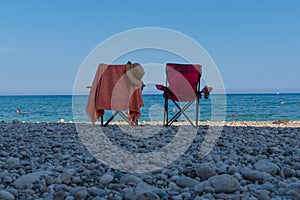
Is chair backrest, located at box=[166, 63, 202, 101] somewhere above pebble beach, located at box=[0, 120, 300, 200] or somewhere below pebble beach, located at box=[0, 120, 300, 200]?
above

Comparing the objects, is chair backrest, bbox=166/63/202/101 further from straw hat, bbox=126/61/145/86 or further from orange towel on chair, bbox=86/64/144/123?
orange towel on chair, bbox=86/64/144/123

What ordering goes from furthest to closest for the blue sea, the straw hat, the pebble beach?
the blue sea
the straw hat
the pebble beach

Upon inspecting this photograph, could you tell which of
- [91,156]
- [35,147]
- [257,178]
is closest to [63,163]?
[91,156]

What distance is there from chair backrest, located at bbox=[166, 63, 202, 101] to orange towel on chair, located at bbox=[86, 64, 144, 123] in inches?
23.2

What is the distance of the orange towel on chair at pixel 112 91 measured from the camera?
573 centimetres

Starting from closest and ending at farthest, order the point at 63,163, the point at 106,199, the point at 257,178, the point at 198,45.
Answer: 1. the point at 106,199
2. the point at 257,178
3. the point at 63,163
4. the point at 198,45

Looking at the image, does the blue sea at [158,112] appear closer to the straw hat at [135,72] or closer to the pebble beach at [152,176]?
the straw hat at [135,72]

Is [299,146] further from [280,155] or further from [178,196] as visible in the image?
[178,196]

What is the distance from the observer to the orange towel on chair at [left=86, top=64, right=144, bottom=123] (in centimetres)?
573

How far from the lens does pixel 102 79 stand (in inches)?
226

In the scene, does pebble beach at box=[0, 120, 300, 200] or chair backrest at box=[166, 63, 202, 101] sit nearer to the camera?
pebble beach at box=[0, 120, 300, 200]

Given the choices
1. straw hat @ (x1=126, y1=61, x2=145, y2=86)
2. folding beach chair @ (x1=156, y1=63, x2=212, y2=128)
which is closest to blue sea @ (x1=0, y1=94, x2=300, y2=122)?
folding beach chair @ (x1=156, y1=63, x2=212, y2=128)

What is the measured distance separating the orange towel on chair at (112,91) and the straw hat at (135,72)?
62mm

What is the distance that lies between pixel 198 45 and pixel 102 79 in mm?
1690
